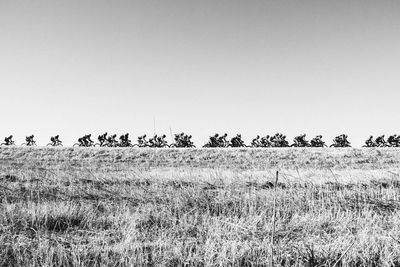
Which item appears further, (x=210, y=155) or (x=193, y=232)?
(x=210, y=155)

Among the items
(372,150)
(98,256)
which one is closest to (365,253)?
(98,256)

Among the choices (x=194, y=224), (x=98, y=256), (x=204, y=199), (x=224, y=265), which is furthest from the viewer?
(x=204, y=199)

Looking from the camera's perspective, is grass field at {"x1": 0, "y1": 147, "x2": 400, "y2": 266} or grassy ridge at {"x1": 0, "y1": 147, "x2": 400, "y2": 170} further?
grassy ridge at {"x1": 0, "y1": 147, "x2": 400, "y2": 170}

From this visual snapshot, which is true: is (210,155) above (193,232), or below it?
above

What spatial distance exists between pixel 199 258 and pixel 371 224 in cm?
322

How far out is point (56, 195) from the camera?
24.0 ft

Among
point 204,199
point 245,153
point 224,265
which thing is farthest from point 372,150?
point 224,265

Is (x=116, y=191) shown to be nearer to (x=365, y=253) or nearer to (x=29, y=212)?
(x=29, y=212)

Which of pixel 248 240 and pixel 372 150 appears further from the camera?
pixel 372 150

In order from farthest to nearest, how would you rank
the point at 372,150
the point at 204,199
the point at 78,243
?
1. the point at 372,150
2. the point at 204,199
3. the point at 78,243

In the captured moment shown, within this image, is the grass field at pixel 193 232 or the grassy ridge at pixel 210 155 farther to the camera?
the grassy ridge at pixel 210 155

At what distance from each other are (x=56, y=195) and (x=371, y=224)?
707 centimetres

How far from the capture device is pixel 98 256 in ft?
10.9

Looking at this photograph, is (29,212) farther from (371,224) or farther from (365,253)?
(371,224)
